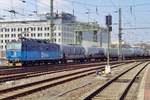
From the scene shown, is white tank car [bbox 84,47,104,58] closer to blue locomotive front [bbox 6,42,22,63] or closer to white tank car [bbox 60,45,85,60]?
white tank car [bbox 60,45,85,60]

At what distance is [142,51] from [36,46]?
245 ft

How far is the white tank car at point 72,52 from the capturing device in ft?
207

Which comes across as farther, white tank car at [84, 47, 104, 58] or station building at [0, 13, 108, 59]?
station building at [0, 13, 108, 59]

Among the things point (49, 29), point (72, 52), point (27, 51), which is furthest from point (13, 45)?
point (49, 29)

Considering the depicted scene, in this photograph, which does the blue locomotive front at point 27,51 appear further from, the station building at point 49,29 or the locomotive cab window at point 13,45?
the station building at point 49,29

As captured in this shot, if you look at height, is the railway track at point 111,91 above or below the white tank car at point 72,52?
below

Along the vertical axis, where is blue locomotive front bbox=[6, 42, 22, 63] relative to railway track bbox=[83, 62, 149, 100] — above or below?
above

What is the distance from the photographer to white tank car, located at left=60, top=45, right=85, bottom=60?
6296 cm

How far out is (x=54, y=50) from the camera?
56.9 meters

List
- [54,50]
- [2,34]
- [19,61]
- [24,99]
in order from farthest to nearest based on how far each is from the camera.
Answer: [2,34] → [54,50] → [19,61] → [24,99]

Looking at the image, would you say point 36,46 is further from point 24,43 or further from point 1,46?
point 1,46

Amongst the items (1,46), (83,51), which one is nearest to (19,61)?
(83,51)

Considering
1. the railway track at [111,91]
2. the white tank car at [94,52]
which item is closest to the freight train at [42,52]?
the white tank car at [94,52]

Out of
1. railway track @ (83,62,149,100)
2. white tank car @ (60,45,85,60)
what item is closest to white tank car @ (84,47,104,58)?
white tank car @ (60,45,85,60)
